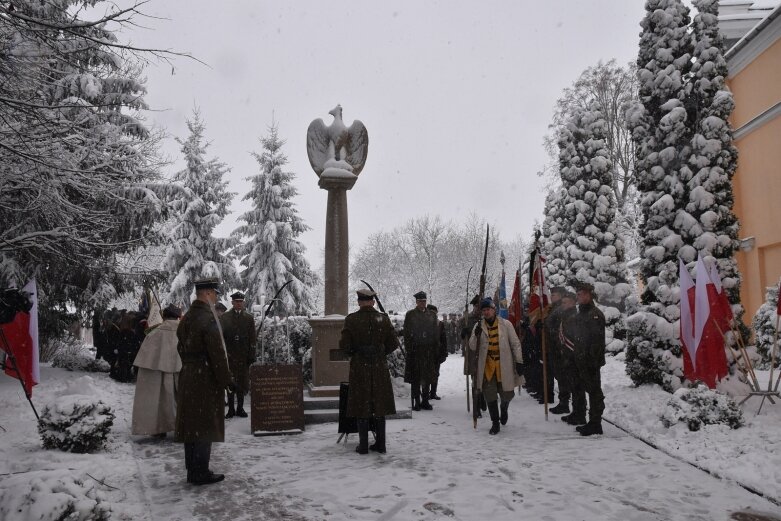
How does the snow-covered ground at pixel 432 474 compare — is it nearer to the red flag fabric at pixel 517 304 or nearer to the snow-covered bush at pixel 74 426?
the snow-covered bush at pixel 74 426

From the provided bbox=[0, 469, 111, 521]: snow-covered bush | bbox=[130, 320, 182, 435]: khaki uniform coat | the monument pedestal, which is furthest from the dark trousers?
the monument pedestal

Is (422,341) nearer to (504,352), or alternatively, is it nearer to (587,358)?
(504,352)

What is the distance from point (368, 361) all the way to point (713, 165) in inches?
364

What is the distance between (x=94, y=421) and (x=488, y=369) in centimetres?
535

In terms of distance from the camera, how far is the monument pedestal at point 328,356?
36.5 ft

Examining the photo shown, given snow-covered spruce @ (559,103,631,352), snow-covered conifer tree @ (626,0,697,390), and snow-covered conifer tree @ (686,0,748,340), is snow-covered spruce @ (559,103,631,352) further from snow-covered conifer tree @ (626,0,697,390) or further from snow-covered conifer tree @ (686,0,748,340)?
snow-covered conifer tree @ (686,0,748,340)

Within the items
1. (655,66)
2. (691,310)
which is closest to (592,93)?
(655,66)

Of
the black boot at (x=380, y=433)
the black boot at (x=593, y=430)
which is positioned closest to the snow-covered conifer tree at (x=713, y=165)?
the black boot at (x=593, y=430)

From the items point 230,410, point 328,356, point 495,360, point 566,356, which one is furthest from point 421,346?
point 230,410

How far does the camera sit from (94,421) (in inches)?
290

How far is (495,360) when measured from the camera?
900 centimetres

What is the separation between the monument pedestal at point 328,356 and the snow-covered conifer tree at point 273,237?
1970 cm

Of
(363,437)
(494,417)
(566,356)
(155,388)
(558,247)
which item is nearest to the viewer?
(363,437)

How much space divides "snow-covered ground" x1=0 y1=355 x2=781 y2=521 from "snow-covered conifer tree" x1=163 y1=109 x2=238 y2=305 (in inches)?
826
